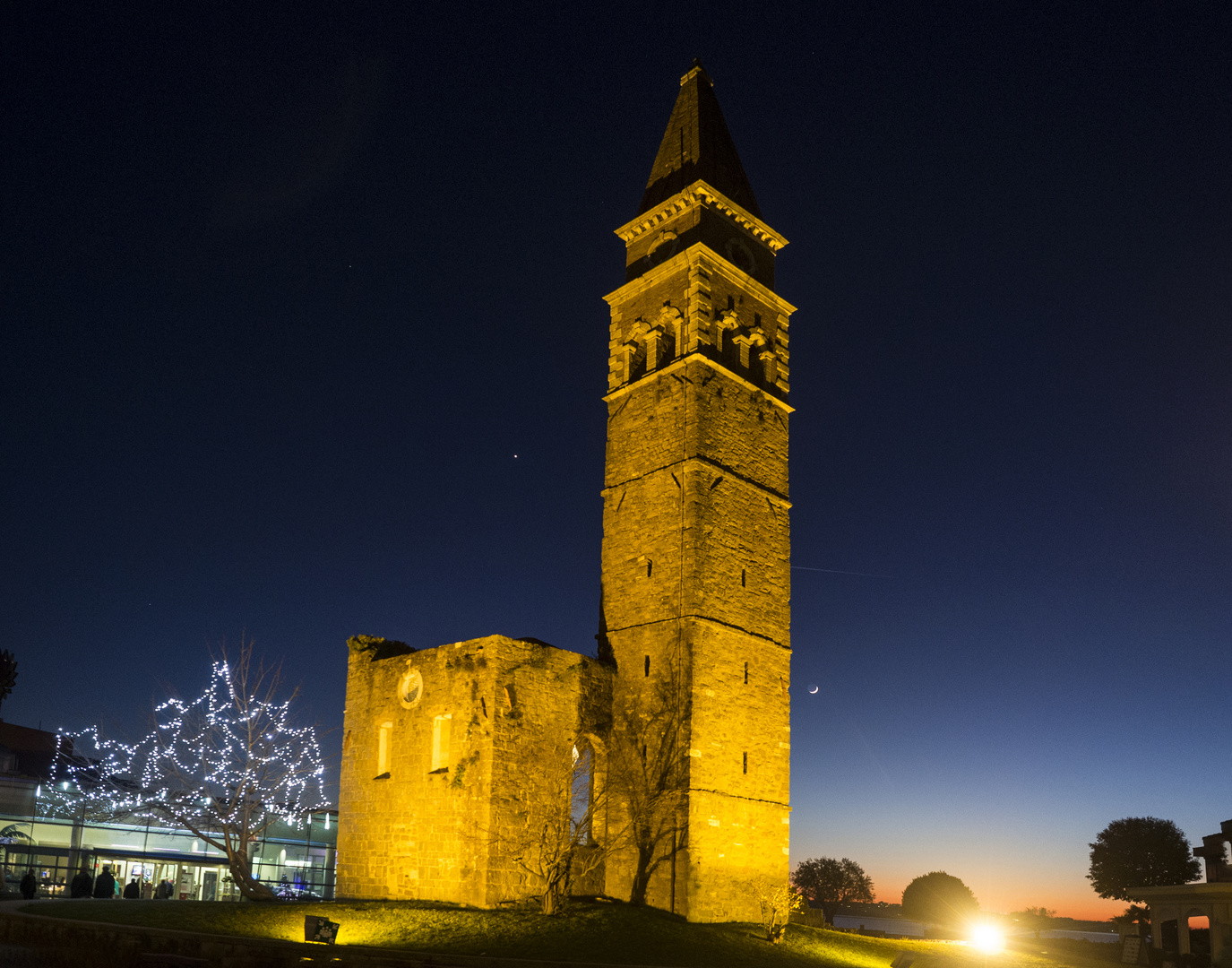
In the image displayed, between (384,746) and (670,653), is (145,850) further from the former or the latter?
(670,653)

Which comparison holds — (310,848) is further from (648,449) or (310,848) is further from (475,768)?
(648,449)

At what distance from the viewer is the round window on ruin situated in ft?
81.8

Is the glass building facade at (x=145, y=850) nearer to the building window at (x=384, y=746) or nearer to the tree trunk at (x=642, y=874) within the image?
the building window at (x=384, y=746)

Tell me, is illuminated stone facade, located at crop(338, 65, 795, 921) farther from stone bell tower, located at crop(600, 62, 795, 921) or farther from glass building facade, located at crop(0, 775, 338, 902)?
glass building facade, located at crop(0, 775, 338, 902)

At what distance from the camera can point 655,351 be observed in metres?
29.0

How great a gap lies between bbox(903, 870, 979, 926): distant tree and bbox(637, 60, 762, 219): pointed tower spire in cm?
5000

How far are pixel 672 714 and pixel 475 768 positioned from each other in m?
4.96

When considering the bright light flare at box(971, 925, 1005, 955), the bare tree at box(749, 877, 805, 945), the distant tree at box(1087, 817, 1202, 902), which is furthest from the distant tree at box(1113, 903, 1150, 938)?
the bare tree at box(749, 877, 805, 945)

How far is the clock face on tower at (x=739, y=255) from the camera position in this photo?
1232 inches

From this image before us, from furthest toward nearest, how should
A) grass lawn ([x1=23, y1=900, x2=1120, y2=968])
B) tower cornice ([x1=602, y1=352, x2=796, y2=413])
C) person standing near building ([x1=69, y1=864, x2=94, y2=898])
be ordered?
tower cornice ([x1=602, y1=352, x2=796, y2=413]) → person standing near building ([x1=69, y1=864, x2=94, y2=898]) → grass lawn ([x1=23, y1=900, x2=1120, y2=968])

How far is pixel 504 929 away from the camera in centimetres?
1986

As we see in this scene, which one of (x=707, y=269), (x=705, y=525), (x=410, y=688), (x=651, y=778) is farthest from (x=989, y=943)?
(x=707, y=269)

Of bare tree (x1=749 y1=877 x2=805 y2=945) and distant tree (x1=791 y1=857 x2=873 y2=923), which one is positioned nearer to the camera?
bare tree (x1=749 y1=877 x2=805 y2=945)

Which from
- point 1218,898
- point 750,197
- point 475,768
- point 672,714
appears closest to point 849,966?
point 672,714
